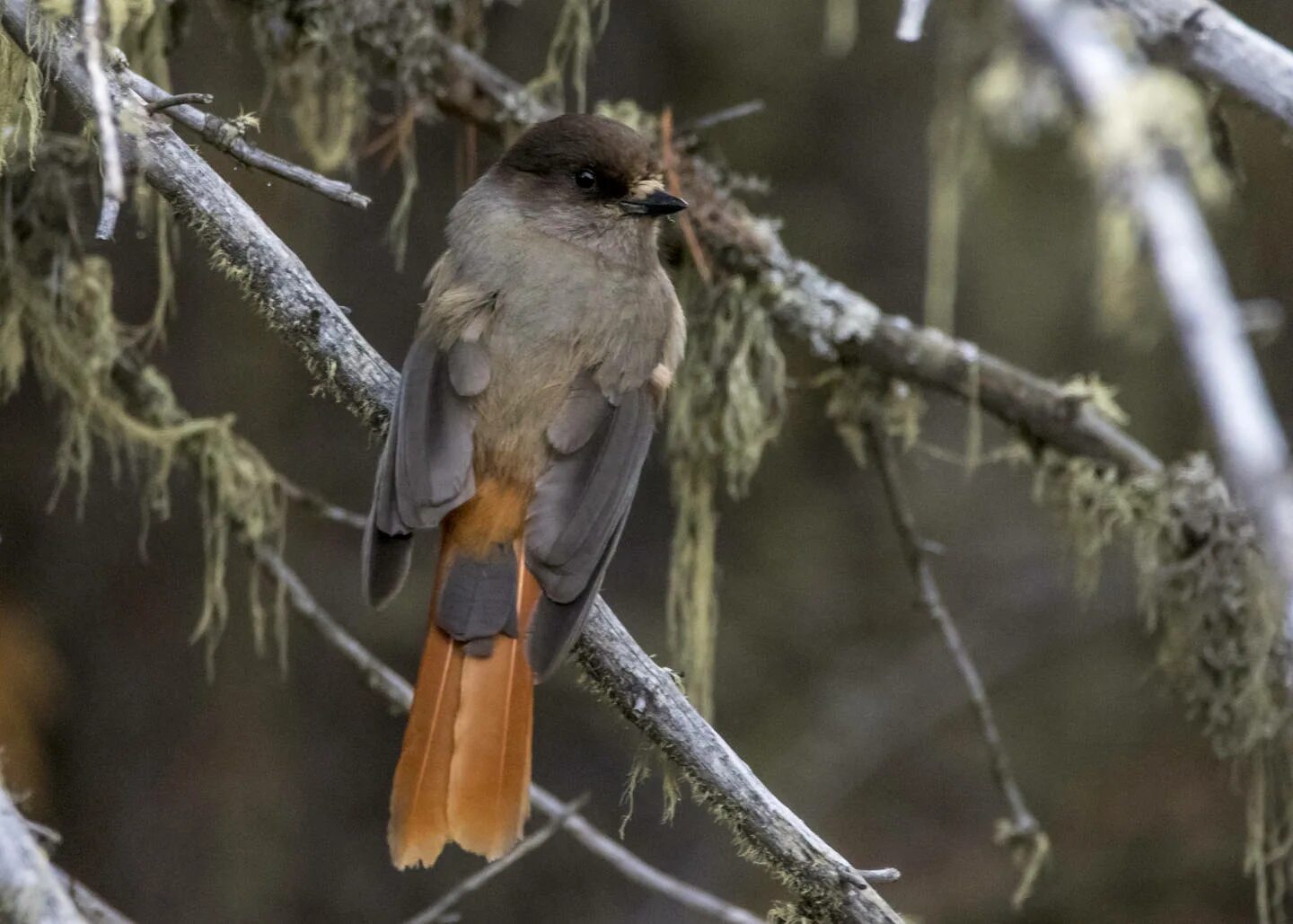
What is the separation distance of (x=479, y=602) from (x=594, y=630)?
0.21 metres

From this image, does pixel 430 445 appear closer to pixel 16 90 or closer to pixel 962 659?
pixel 16 90

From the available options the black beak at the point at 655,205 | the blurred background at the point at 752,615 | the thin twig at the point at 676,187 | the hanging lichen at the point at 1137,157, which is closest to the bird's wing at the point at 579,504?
the black beak at the point at 655,205

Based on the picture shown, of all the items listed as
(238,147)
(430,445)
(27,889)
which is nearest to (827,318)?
(430,445)

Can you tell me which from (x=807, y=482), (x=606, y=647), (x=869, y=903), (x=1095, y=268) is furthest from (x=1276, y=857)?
(x=807, y=482)

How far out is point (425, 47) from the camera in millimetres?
3750

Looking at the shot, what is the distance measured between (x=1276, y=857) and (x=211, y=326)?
350 centimetres

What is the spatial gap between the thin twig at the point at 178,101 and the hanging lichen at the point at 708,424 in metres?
1.65

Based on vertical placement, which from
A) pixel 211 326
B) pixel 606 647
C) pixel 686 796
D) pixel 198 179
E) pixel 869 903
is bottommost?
pixel 686 796

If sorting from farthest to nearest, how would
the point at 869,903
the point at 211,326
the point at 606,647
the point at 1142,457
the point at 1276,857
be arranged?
the point at 211,326, the point at 1142,457, the point at 1276,857, the point at 606,647, the point at 869,903

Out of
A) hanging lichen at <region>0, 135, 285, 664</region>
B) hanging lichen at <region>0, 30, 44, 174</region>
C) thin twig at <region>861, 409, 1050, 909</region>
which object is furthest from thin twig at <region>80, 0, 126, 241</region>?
thin twig at <region>861, 409, 1050, 909</region>

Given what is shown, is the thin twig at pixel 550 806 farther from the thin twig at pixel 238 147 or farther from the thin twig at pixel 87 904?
the thin twig at pixel 238 147

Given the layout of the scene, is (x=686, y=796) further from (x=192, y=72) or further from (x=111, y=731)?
(x=192, y=72)

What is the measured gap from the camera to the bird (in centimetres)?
270

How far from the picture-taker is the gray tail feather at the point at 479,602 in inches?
109
